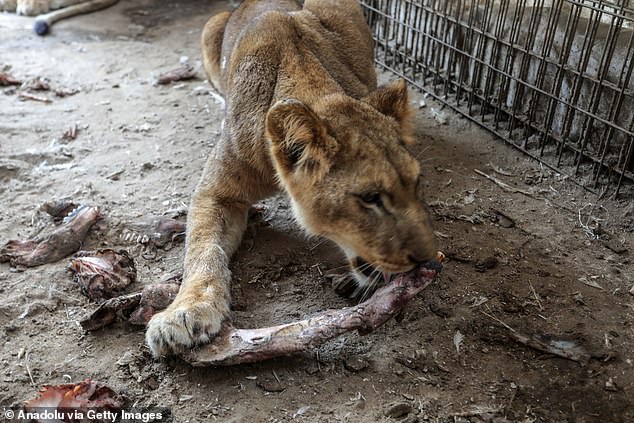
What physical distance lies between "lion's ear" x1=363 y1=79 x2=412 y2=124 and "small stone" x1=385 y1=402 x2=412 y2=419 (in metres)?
1.53

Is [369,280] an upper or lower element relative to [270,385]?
upper

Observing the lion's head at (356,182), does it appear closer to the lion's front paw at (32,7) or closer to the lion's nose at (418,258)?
the lion's nose at (418,258)

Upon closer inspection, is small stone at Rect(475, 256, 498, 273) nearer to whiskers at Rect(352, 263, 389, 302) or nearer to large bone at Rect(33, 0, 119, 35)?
whiskers at Rect(352, 263, 389, 302)

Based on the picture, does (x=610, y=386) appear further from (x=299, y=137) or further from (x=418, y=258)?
(x=299, y=137)

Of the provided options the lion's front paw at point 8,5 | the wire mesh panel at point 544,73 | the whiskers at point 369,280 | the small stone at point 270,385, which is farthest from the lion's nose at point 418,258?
the lion's front paw at point 8,5

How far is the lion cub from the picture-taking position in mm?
3080

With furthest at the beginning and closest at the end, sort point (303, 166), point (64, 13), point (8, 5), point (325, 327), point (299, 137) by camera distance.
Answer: point (8, 5)
point (64, 13)
point (303, 166)
point (299, 137)
point (325, 327)

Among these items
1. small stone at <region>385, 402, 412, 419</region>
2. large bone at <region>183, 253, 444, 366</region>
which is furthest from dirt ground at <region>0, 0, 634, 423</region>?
large bone at <region>183, 253, 444, 366</region>

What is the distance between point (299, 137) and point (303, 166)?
0.18 metres

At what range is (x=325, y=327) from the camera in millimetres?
2998

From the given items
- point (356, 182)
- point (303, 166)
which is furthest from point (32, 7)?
point (356, 182)

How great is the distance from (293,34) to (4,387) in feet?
8.66

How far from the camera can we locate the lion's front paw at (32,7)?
8633mm

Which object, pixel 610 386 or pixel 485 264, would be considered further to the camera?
pixel 485 264
